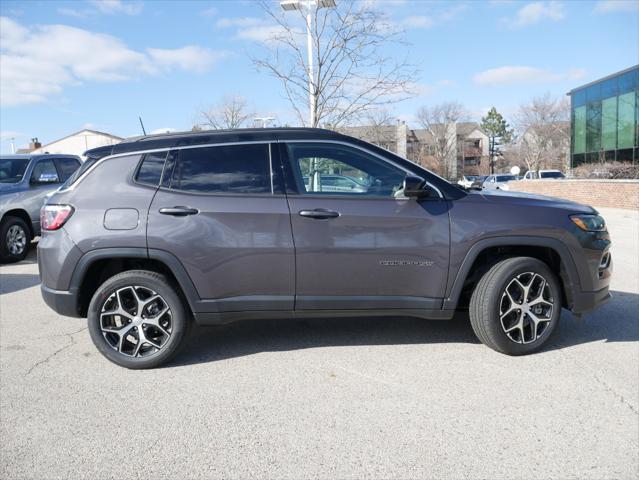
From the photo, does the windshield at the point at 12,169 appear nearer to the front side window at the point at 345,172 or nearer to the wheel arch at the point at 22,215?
the wheel arch at the point at 22,215

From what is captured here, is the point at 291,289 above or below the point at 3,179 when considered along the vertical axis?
below

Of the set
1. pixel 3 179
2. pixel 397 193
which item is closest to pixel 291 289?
pixel 397 193

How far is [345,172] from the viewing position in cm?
418

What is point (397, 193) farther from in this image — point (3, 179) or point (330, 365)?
point (3, 179)

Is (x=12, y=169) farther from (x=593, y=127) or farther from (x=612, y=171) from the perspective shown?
(x=593, y=127)

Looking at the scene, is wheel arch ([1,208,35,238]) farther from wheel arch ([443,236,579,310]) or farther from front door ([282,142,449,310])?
wheel arch ([443,236,579,310])

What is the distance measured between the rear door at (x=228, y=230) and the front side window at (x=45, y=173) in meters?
7.20

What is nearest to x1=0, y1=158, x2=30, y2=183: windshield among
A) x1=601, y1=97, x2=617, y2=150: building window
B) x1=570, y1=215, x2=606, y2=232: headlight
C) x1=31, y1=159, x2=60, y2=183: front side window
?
x1=31, y1=159, x2=60, y2=183: front side window

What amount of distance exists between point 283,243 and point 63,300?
1813mm

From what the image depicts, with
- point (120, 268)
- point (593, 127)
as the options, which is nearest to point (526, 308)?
point (120, 268)

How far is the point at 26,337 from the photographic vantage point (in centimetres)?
490

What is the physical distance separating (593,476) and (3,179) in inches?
409

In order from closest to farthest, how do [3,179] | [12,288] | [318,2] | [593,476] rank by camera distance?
[593,476] < [12,288] < [3,179] < [318,2]

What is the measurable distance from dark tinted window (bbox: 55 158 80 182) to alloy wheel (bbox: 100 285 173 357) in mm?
7354
